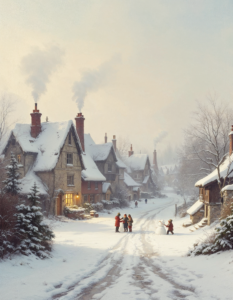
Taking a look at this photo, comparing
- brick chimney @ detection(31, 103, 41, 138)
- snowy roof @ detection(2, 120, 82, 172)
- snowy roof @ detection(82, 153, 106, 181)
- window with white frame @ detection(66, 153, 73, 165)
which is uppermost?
Result: brick chimney @ detection(31, 103, 41, 138)

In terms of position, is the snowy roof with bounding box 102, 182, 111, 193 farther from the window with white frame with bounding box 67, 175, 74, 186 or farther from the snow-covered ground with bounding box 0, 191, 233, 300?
the snow-covered ground with bounding box 0, 191, 233, 300

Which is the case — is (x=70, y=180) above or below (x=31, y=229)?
above

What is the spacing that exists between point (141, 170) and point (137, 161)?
113 inches

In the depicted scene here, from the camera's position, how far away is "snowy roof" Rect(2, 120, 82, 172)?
3438cm

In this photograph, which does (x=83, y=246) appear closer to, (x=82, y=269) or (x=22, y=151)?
(x=82, y=269)

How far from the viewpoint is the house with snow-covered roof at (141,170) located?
76.2 m

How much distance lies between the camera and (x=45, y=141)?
36.3 metres

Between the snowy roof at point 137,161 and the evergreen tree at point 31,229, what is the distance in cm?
6405

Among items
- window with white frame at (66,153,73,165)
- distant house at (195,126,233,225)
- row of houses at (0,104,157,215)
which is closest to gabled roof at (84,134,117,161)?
row of houses at (0,104,157,215)

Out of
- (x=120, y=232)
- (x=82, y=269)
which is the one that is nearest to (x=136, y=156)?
(x=120, y=232)

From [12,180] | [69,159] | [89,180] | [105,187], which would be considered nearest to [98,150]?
[105,187]

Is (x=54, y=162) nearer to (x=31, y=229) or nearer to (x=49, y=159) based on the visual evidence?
(x=49, y=159)

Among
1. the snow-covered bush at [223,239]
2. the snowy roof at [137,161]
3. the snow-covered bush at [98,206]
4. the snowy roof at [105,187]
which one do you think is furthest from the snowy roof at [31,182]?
the snowy roof at [137,161]

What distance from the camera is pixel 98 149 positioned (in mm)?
50375
